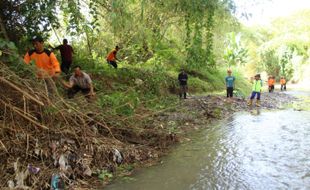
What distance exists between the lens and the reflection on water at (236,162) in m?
5.84

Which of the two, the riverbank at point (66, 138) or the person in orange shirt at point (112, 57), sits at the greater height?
the person in orange shirt at point (112, 57)

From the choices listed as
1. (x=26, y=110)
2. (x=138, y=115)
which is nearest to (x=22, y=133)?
(x=26, y=110)

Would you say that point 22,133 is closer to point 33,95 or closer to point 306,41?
point 33,95

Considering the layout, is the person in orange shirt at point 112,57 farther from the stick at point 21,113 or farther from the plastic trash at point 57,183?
the plastic trash at point 57,183

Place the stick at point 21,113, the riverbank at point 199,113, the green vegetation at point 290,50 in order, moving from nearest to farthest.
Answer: the stick at point 21,113, the riverbank at point 199,113, the green vegetation at point 290,50

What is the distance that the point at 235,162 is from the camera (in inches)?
277

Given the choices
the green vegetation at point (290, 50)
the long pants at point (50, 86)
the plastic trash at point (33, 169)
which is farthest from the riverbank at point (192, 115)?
the green vegetation at point (290, 50)

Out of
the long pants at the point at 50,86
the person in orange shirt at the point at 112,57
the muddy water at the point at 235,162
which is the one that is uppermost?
the person in orange shirt at the point at 112,57

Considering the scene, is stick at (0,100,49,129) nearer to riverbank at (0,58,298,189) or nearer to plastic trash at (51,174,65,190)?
riverbank at (0,58,298,189)

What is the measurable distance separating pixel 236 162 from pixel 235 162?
0.06 feet

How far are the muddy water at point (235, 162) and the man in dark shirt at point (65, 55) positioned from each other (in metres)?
5.34

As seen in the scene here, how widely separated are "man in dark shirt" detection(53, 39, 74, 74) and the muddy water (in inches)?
210

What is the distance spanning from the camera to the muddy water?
5840 mm

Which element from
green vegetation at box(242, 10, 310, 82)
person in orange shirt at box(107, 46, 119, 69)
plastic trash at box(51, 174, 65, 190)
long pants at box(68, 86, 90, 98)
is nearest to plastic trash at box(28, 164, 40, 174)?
plastic trash at box(51, 174, 65, 190)
